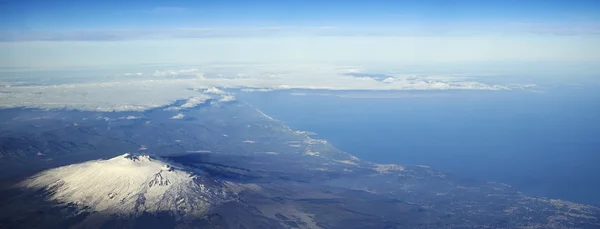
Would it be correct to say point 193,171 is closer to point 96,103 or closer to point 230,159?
Result: point 230,159

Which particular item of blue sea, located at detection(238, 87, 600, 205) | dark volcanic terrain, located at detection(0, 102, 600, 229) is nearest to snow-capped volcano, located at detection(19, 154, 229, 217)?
dark volcanic terrain, located at detection(0, 102, 600, 229)

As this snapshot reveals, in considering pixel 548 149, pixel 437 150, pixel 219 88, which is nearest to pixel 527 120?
pixel 548 149

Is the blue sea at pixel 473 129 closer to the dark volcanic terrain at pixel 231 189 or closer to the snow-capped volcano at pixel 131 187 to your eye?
the dark volcanic terrain at pixel 231 189

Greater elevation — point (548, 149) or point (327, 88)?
point (327, 88)

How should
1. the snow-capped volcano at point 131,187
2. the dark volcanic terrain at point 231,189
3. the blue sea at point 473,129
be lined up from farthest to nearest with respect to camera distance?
the blue sea at point 473,129 < the snow-capped volcano at point 131,187 < the dark volcanic terrain at point 231,189

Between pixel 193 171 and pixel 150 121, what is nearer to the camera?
pixel 193 171

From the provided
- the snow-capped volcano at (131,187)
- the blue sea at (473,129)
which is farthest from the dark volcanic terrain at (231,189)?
the blue sea at (473,129)

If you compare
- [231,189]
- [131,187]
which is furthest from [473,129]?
[131,187]
